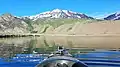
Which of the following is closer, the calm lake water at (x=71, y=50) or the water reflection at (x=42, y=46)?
the calm lake water at (x=71, y=50)

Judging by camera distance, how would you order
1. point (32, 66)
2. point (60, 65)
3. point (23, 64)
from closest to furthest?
point (60, 65), point (32, 66), point (23, 64)

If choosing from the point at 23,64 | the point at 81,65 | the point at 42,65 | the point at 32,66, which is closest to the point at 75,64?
the point at 81,65

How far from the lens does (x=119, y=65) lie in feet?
93.0

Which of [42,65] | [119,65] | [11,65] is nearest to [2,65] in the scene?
[11,65]

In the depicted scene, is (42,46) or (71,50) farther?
(42,46)

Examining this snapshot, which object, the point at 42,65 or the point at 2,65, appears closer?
the point at 42,65

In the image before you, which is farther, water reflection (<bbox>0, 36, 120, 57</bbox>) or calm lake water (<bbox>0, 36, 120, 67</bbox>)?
water reflection (<bbox>0, 36, 120, 57</bbox>)

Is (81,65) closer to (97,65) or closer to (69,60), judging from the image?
(69,60)

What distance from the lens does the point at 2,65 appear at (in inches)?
1143

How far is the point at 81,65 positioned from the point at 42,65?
6.36ft

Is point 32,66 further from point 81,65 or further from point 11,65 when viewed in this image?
point 81,65

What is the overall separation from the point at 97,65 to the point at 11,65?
7166 mm

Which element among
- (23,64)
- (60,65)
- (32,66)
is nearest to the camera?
(60,65)

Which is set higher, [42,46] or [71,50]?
[42,46]
